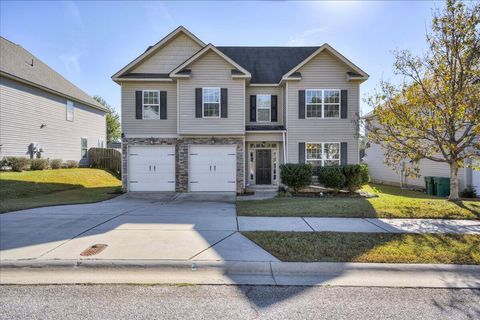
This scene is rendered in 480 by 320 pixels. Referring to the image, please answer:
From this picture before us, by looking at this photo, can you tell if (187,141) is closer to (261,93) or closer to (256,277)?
(261,93)

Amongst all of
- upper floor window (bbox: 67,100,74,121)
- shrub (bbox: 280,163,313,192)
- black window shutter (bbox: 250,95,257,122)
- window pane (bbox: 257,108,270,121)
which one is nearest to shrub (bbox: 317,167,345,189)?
shrub (bbox: 280,163,313,192)

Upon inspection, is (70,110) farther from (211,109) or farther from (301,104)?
(301,104)

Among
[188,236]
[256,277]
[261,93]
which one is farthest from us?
[261,93]

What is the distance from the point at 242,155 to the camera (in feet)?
47.6

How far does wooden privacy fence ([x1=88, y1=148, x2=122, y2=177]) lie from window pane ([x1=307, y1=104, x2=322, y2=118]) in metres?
16.1

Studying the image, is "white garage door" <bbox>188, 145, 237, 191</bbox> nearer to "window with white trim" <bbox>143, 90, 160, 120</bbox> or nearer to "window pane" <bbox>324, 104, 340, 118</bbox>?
"window with white trim" <bbox>143, 90, 160, 120</bbox>

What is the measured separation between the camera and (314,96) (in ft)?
49.4

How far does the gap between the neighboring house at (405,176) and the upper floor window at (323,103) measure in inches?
105

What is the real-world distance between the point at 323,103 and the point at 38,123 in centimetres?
1893

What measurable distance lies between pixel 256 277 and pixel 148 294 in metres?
1.69

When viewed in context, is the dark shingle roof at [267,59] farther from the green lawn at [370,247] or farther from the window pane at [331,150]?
the green lawn at [370,247]

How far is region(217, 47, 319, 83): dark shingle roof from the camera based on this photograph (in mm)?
16453

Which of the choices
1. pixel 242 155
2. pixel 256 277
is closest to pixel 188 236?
pixel 256 277

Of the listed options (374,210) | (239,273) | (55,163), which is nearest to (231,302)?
(239,273)
